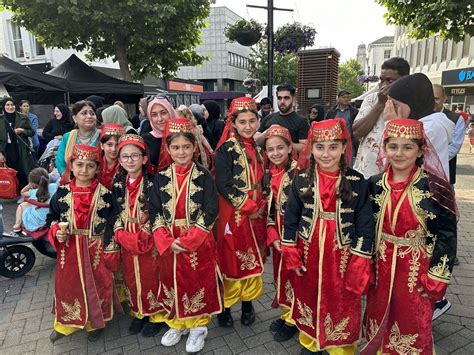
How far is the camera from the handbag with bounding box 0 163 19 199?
24.4 feet

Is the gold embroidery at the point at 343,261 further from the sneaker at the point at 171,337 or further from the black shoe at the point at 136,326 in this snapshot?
the black shoe at the point at 136,326

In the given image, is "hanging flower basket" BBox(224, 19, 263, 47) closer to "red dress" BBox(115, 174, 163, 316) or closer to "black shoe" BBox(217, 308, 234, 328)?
"red dress" BBox(115, 174, 163, 316)

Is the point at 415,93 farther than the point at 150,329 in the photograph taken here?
No

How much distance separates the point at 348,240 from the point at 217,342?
5.04ft

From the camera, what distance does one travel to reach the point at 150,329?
3.15 m

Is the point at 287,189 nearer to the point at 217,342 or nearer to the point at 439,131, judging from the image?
the point at 439,131

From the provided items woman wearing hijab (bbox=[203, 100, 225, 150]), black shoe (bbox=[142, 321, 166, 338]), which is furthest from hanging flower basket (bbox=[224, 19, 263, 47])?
black shoe (bbox=[142, 321, 166, 338])

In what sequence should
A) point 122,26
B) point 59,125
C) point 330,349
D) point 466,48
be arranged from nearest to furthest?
1. point 330,349
2. point 59,125
3. point 122,26
4. point 466,48

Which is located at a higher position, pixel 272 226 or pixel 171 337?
pixel 272 226

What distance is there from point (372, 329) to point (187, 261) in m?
1.47

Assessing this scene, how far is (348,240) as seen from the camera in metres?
2.43

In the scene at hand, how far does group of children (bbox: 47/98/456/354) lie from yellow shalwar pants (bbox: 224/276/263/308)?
0.03 ft

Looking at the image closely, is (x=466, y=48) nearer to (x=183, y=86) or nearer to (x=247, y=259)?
(x=183, y=86)

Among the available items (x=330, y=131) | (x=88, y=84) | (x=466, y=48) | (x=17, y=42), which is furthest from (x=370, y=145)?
(x=466, y=48)
